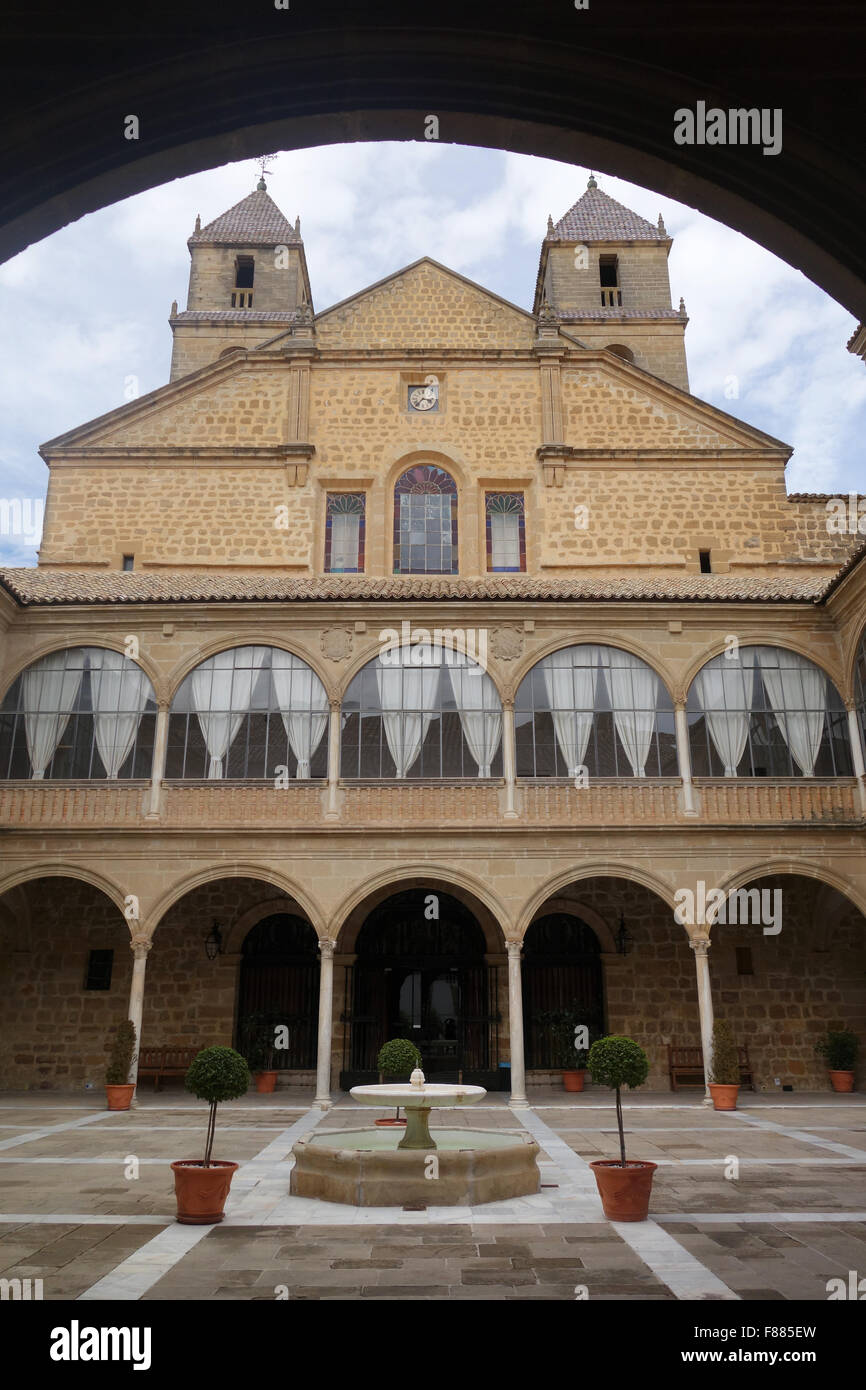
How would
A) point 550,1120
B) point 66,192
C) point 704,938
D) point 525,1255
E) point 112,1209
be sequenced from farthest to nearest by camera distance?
point 704,938 < point 550,1120 < point 112,1209 < point 525,1255 < point 66,192

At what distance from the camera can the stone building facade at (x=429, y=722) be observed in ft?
52.2

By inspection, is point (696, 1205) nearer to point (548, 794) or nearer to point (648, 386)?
point (548, 794)

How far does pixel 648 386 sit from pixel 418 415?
15.1ft

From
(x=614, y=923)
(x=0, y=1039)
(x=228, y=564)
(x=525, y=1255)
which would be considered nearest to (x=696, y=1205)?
(x=525, y=1255)

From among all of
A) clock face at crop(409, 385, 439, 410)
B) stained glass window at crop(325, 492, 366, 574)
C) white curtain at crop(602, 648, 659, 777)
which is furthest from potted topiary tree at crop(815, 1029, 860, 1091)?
clock face at crop(409, 385, 439, 410)

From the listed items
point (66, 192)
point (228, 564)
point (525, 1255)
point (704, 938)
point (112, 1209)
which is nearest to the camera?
point (66, 192)

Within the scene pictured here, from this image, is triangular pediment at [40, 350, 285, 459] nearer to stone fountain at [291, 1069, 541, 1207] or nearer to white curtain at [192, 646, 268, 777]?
white curtain at [192, 646, 268, 777]

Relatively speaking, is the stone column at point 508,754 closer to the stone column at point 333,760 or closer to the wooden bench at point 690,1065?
the stone column at point 333,760

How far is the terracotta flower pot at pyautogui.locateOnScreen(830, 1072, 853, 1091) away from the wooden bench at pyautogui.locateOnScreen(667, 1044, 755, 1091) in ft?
4.26

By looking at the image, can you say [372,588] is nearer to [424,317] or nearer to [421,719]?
[421,719]

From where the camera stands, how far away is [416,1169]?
319 inches

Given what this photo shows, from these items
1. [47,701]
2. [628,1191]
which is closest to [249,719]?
[47,701]

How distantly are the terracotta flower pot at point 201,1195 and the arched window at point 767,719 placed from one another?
1109 centimetres

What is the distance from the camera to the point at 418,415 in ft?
67.1
